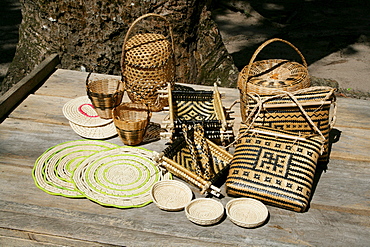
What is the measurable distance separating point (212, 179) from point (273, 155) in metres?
0.33

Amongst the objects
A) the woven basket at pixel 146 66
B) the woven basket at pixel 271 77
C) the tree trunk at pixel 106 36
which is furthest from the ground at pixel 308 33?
the woven basket at pixel 146 66

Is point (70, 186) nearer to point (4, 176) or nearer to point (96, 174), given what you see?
point (96, 174)

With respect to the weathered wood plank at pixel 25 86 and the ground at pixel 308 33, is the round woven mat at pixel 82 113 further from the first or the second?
the ground at pixel 308 33

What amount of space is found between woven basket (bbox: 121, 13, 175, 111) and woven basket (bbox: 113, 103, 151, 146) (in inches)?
5.9

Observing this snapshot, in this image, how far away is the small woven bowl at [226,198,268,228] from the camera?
191 cm

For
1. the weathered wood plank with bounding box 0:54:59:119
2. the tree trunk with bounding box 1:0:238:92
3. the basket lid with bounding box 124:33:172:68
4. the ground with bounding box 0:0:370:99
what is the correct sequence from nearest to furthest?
the basket lid with bounding box 124:33:172:68
the weathered wood plank with bounding box 0:54:59:119
the tree trunk with bounding box 1:0:238:92
the ground with bounding box 0:0:370:99

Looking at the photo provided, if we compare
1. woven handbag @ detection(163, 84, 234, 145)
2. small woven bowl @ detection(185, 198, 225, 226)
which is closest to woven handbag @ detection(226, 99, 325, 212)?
small woven bowl @ detection(185, 198, 225, 226)

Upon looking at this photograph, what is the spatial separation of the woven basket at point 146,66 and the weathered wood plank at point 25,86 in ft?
2.47

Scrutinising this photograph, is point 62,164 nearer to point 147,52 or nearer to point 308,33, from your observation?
point 147,52

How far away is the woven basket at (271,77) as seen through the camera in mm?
2330

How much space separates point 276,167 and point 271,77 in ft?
2.21

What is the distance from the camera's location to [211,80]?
3.76 metres

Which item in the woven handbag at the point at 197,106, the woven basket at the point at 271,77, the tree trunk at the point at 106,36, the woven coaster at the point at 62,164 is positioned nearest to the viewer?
the woven coaster at the point at 62,164

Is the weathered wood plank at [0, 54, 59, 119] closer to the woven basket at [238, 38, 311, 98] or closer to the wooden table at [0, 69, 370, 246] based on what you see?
the wooden table at [0, 69, 370, 246]
